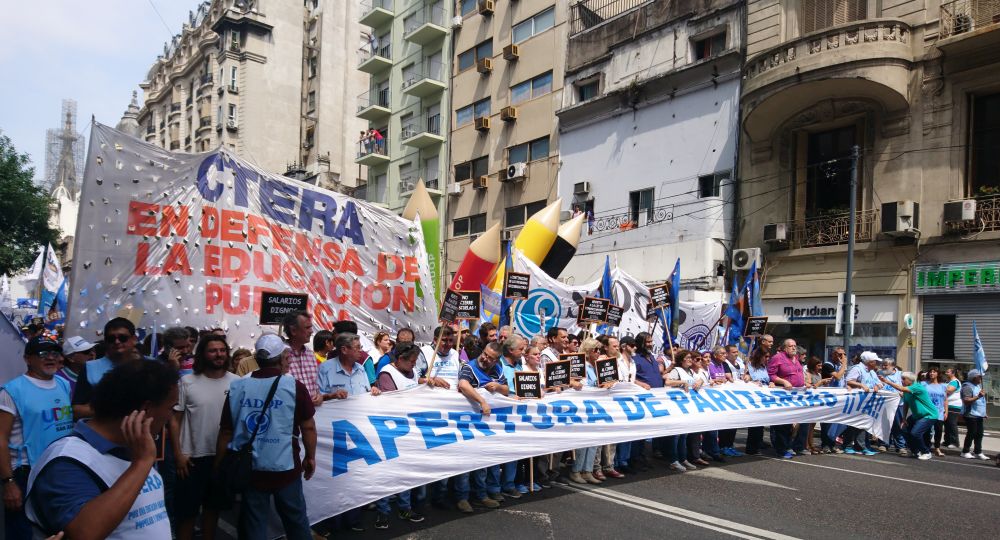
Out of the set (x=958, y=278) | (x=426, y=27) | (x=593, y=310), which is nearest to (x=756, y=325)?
(x=593, y=310)

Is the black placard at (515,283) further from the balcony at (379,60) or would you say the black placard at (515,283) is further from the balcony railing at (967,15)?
the balcony at (379,60)

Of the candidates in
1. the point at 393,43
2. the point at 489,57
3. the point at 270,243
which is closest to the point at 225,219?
the point at 270,243

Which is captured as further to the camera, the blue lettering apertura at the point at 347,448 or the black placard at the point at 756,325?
the black placard at the point at 756,325

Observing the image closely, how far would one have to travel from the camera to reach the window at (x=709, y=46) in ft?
70.6

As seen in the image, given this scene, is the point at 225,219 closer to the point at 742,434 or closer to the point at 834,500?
the point at 834,500

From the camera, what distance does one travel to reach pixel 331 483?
575 centimetres

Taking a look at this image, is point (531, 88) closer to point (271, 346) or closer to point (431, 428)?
point (431, 428)

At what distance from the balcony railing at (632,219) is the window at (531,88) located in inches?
256

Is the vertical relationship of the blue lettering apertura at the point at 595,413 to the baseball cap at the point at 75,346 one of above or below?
below

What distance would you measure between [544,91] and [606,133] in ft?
14.0

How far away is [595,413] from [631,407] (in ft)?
2.05

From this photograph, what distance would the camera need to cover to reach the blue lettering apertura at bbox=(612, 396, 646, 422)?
817cm

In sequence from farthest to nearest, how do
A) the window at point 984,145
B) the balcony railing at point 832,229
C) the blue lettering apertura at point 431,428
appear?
the balcony railing at point 832,229, the window at point 984,145, the blue lettering apertura at point 431,428

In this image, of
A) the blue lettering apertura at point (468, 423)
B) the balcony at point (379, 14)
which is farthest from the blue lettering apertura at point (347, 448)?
the balcony at point (379, 14)
